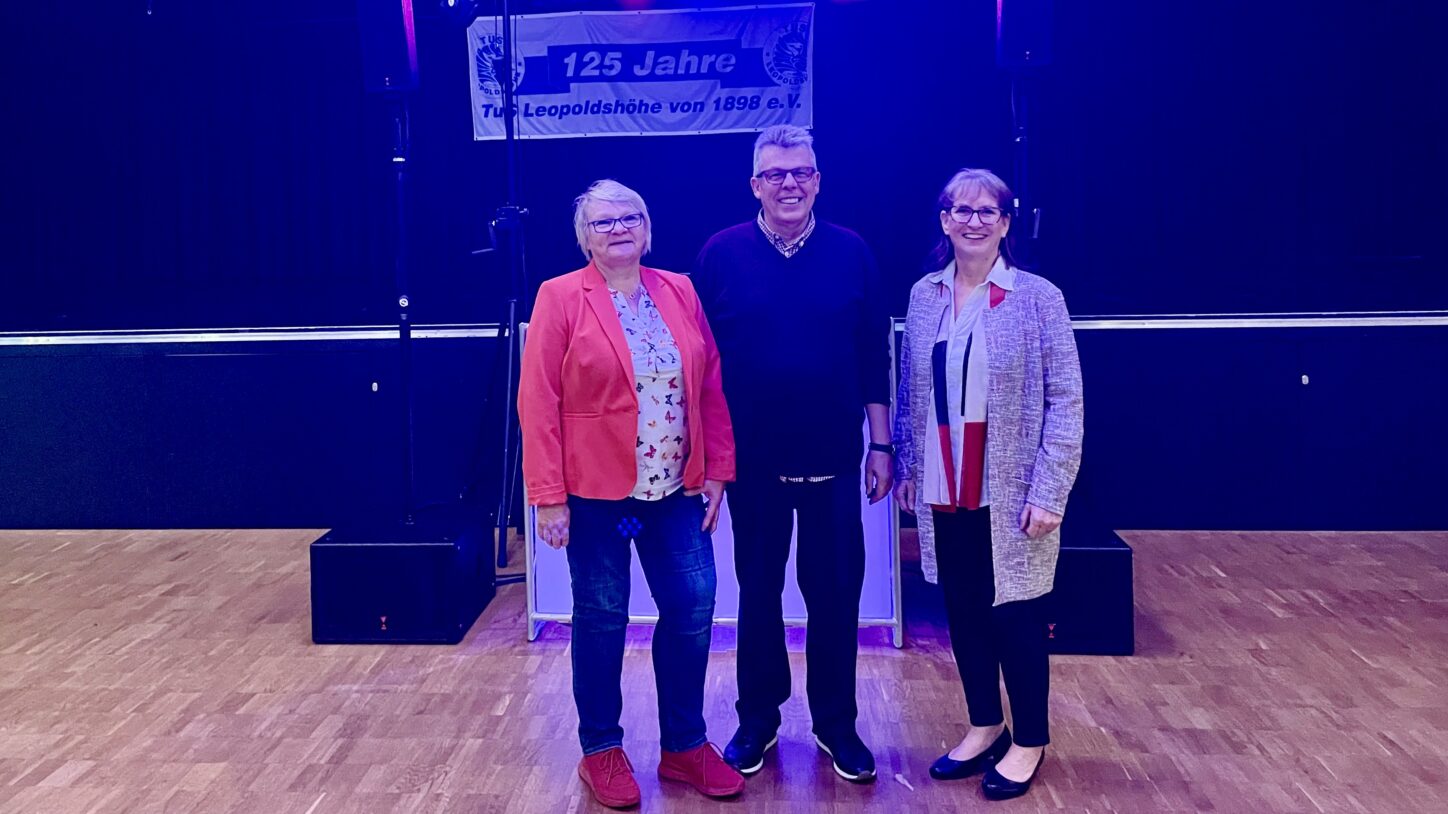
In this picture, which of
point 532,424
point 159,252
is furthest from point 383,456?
point 532,424

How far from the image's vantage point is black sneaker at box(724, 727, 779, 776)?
277 centimetres

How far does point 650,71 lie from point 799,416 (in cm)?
288

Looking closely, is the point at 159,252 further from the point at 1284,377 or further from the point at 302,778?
the point at 1284,377

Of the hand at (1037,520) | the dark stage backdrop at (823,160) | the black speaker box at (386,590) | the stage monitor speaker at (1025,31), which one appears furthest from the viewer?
the dark stage backdrop at (823,160)

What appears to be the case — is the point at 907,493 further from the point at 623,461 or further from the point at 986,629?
the point at 623,461

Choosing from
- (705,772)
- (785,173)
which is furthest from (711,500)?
(785,173)

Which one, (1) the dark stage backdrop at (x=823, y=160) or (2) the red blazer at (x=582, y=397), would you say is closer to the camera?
(2) the red blazer at (x=582, y=397)

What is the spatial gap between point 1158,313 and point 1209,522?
94cm

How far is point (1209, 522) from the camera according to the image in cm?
502

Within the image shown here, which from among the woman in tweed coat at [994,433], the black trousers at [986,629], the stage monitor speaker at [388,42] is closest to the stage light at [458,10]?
the stage monitor speaker at [388,42]

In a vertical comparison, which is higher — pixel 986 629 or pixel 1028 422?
pixel 1028 422

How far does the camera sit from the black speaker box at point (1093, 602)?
140 inches

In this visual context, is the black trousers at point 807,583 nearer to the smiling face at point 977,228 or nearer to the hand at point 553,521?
the hand at point 553,521

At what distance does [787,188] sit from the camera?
8.32 feet
